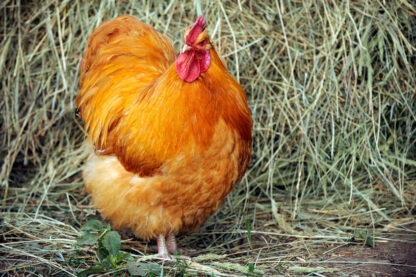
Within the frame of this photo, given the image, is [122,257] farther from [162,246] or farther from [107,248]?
[162,246]

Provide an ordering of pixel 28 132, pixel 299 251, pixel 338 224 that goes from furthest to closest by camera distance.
Answer: pixel 28 132 → pixel 338 224 → pixel 299 251

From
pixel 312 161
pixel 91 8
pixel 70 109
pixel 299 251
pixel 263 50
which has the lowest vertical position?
pixel 299 251

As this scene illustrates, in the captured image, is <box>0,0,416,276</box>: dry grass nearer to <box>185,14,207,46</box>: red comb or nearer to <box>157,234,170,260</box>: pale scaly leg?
<box>157,234,170,260</box>: pale scaly leg

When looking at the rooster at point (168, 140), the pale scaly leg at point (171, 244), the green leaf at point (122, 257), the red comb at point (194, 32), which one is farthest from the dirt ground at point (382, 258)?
the red comb at point (194, 32)

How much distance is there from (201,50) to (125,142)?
83 cm

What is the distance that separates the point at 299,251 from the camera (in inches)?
140

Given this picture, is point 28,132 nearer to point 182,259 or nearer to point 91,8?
point 91,8

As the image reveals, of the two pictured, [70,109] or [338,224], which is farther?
[70,109]

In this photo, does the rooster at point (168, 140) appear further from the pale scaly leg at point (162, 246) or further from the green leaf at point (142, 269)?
the green leaf at point (142, 269)

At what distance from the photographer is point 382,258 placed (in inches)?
129

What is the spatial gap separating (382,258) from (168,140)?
5.50 ft

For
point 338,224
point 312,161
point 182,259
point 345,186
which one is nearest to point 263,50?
point 312,161

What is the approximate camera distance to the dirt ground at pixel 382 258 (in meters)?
3.10

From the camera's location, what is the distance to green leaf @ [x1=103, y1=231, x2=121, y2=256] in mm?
3069
